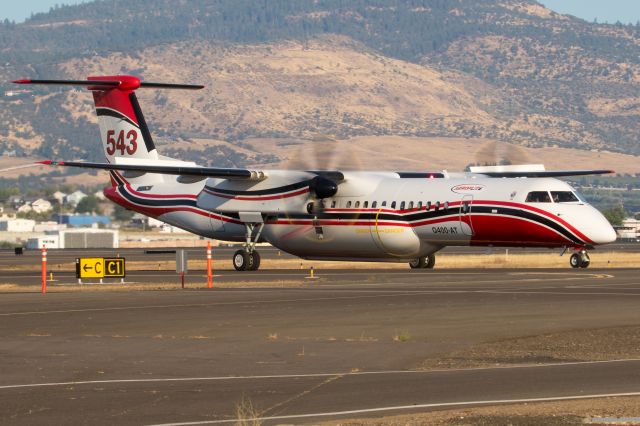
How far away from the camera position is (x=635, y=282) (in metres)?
38.9

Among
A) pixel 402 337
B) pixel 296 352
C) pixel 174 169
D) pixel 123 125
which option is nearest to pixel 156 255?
pixel 123 125

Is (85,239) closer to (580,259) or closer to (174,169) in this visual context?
(174,169)

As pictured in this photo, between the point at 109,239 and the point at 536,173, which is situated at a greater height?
the point at 536,173

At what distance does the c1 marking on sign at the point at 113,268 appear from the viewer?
42938 mm

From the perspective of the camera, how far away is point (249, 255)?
52.8m

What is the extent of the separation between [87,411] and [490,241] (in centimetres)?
3266

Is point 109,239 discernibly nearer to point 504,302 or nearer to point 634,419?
point 504,302

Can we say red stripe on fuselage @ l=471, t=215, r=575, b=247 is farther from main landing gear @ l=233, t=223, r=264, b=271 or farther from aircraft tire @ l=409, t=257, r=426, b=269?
main landing gear @ l=233, t=223, r=264, b=271

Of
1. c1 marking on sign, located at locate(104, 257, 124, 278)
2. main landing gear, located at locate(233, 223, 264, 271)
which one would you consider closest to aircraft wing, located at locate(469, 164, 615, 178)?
main landing gear, located at locate(233, 223, 264, 271)

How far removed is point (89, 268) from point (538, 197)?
15664 mm

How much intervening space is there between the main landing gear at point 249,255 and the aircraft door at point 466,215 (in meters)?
9.18

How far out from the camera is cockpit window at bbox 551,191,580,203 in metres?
46.3

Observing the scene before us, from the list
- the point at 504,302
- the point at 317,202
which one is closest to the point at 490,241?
the point at 317,202

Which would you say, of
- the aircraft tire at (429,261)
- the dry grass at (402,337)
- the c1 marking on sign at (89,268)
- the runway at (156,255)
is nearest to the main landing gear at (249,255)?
the aircraft tire at (429,261)
